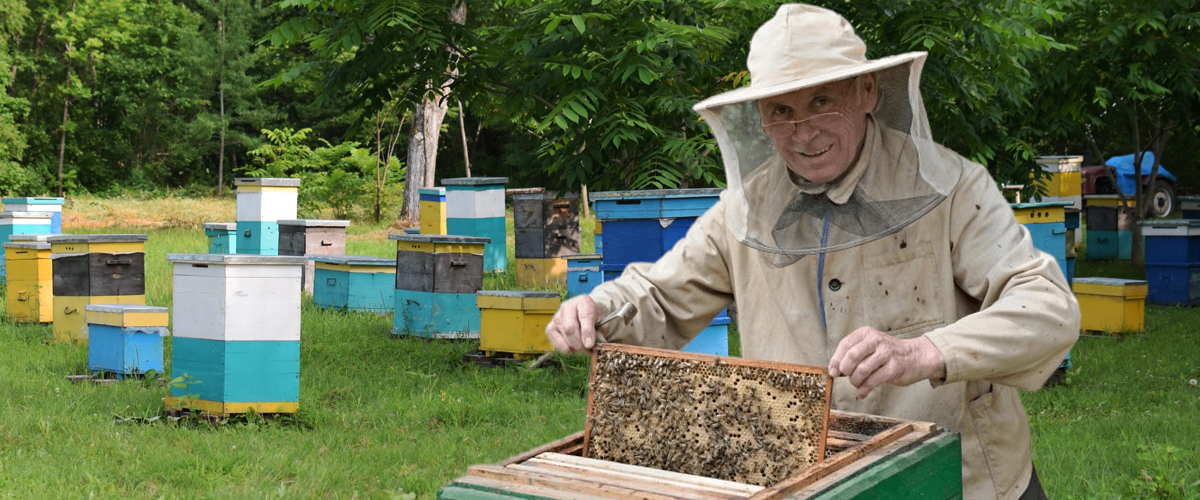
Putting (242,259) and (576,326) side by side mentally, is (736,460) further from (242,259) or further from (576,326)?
(242,259)

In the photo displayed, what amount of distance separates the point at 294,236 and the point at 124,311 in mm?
3588

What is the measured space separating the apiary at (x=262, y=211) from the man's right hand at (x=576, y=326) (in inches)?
322

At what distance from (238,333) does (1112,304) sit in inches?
240

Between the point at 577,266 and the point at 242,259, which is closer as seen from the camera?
the point at 242,259

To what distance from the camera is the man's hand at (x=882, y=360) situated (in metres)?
1.55

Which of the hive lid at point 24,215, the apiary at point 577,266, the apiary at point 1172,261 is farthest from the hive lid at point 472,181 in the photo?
the apiary at point 1172,261

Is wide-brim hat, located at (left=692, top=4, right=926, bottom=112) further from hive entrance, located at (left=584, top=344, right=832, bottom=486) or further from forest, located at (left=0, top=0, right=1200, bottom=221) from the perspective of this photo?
forest, located at (left=0, top=0, right=1200, bottom=221)

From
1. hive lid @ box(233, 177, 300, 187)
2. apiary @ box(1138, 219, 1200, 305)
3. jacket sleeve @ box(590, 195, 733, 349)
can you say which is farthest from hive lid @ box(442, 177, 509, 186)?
jacket sleeve @ box(590, 195, 733, 349)

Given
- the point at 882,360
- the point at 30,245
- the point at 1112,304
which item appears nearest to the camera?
the point at 882,360

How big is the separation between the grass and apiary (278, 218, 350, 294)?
2.14m

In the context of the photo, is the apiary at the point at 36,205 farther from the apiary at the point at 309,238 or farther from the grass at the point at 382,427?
the grass at the point at 382,427

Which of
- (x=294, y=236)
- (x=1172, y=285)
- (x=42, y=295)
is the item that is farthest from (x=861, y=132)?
(x=1172, y=285)

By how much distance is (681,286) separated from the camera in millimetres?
2176

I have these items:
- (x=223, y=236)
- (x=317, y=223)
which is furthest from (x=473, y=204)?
(x=223, y=236)
